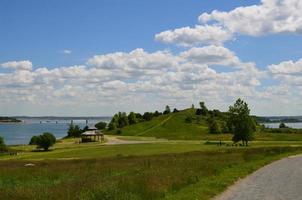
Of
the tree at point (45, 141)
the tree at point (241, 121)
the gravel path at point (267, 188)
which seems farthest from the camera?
the tree at point (45, 141)

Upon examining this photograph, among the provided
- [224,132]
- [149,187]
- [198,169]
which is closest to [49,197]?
[149,187]

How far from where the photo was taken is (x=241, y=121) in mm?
100250

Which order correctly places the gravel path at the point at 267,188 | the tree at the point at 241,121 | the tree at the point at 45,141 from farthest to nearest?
the tree at the point at 45,141, the tree at the point at 241,121, the gravel path at the point at 267,188

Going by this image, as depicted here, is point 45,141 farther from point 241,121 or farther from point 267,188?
point 267,188

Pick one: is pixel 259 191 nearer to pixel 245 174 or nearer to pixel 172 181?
pixel 172 181

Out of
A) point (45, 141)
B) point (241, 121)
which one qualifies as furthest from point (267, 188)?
point (45, 141)

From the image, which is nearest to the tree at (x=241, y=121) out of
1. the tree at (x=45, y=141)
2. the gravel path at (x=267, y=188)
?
the tree at (x=45, y=141)

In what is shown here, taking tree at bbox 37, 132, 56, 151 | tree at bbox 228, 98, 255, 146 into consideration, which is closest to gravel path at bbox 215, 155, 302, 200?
tree at bbox 228, 98, 255, 146

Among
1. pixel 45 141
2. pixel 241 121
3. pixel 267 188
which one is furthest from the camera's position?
pixel 45 141

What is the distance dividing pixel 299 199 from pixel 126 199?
6.88 m

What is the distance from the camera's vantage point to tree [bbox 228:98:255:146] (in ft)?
321

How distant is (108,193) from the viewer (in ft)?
56.1

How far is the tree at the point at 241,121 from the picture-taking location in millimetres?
97750

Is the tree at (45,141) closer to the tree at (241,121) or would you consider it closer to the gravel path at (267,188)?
the tree at (241,121)
